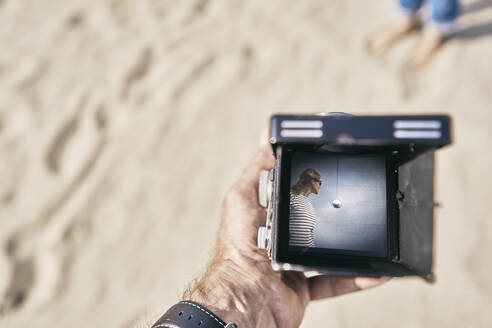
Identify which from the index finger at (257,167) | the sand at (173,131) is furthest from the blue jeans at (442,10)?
the index finger at (257,167)

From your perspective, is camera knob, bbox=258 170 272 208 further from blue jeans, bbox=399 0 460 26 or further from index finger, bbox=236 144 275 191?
blue jeans, bbox=399 0 460 26

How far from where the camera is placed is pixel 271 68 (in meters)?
2.23

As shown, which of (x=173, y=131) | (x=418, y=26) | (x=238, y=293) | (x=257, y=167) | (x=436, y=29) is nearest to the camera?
(x=238, y=293)

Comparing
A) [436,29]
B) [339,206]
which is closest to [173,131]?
[339,206]

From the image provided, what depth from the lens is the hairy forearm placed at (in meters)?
1.18

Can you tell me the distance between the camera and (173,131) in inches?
82.0

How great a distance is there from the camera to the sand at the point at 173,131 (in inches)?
67.9

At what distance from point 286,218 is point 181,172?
1.03 meters

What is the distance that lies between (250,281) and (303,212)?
0.34m

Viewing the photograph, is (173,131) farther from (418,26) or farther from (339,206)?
(418,26)

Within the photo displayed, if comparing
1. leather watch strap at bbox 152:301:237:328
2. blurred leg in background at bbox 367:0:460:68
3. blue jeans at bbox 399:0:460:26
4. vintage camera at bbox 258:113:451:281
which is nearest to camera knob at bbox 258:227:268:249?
vintage camera at bbox 258:113:451:281

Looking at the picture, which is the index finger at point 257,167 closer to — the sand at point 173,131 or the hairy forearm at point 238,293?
the hairy forearm at point 238,293

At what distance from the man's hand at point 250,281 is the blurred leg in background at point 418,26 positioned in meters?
1.31

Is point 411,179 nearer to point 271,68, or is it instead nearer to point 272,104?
point 272,104
